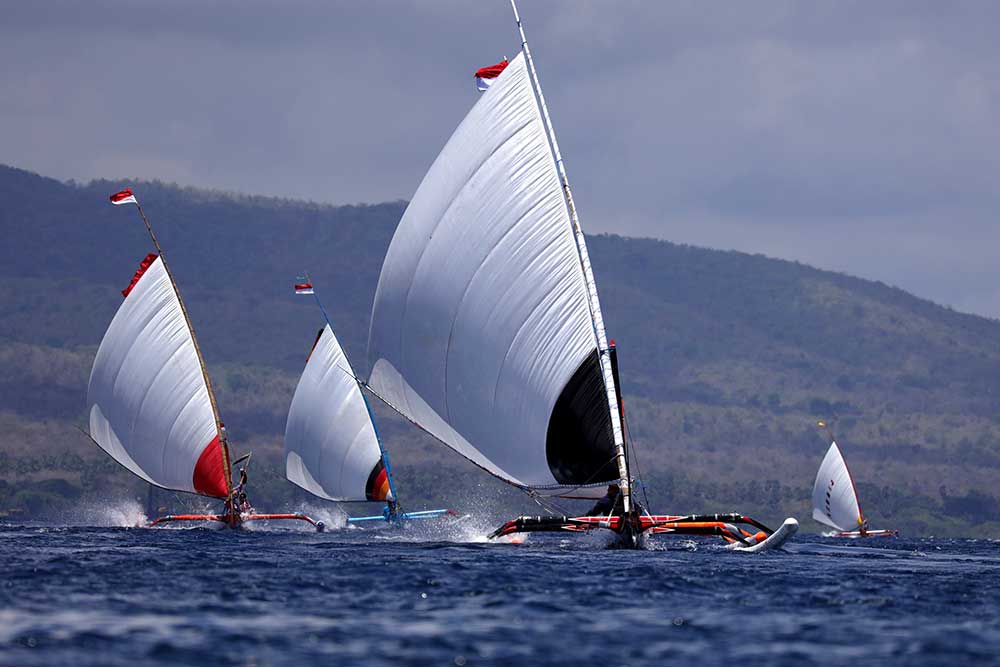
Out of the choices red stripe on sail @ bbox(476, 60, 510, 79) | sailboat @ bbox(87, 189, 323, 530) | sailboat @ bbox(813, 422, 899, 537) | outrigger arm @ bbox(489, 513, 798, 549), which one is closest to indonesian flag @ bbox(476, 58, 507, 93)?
red stripe on sail @ bbox(476, 60, 510, 79)

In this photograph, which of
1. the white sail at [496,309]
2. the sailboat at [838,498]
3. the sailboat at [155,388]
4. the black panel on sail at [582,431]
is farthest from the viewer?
the sailboat at [838,498]

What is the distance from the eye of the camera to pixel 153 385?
78.6m

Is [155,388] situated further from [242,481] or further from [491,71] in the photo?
[491,71]

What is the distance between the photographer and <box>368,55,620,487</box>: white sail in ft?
157

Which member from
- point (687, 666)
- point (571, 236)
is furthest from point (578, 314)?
point (687, 666)

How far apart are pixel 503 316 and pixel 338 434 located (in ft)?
134

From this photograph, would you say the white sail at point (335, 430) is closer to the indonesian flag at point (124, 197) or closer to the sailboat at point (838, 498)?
the indonesian flag at point (124, 197)

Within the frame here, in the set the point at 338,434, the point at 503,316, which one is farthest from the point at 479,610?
the point at 338,434

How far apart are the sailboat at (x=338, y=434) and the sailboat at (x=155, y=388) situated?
819cm

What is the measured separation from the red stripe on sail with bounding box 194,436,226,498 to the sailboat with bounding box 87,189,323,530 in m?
0.05

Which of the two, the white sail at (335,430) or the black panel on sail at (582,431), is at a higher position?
the white sail at (335,430)

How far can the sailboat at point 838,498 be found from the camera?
146m

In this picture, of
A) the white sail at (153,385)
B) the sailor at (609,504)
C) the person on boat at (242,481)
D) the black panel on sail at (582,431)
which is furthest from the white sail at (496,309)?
the person on boat at (242,481)

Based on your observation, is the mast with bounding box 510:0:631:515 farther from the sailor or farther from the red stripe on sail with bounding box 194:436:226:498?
the red stripe on sail with bounding box 194:436:226:498
